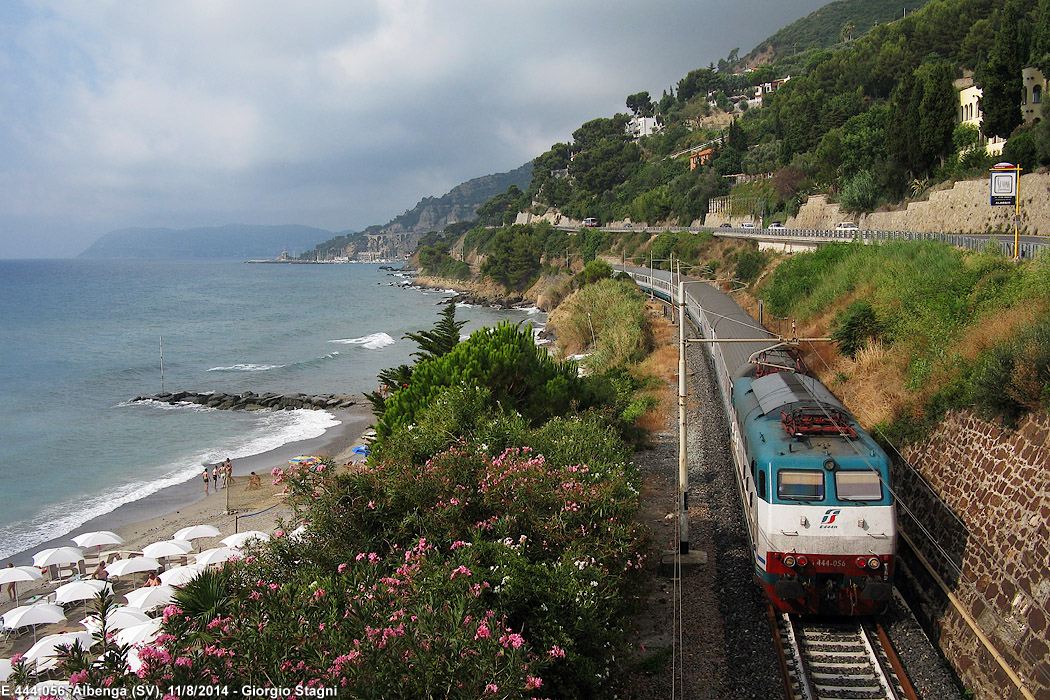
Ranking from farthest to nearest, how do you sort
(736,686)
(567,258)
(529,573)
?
(567,258), (736,686), (529,573)

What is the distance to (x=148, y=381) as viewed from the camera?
50062 millimetres

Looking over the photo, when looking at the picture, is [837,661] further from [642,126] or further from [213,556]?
[642,126]

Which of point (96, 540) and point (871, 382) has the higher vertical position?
point (871, 382)

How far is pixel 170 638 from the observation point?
548 centimetres

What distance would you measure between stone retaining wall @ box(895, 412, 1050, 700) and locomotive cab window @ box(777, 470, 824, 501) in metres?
2.50

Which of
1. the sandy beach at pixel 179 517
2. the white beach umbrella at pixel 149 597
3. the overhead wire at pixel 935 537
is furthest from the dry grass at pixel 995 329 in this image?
the white beach umbrella at pixel 149 597

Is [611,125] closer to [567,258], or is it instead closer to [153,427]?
[567,258]

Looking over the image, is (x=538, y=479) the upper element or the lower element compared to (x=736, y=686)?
upper

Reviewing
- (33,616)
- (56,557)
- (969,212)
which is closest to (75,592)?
(33,616)

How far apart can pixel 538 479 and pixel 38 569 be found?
56.4 feet

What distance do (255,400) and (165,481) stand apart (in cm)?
1444

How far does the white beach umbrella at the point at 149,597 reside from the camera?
50.7 feet

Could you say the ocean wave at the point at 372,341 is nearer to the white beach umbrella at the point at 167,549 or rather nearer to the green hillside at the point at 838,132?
the green hillside at the point at 838,132

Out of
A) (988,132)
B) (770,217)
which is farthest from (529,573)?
(770,217)
